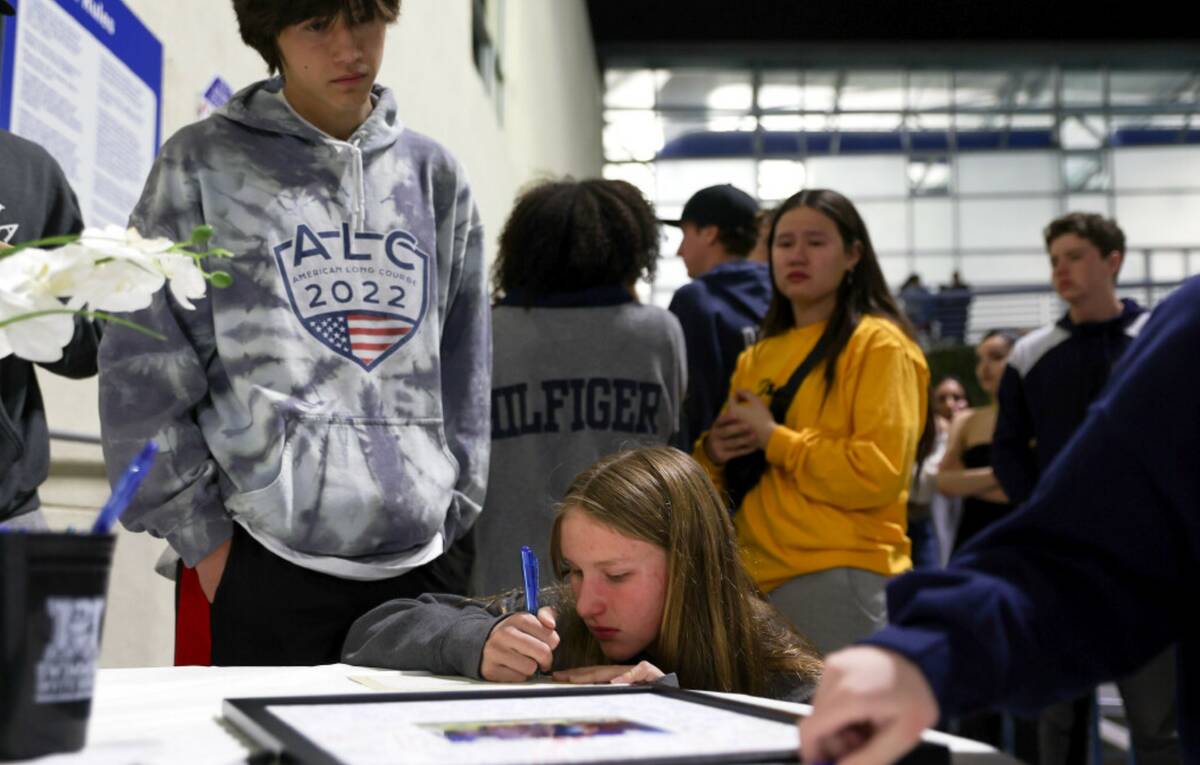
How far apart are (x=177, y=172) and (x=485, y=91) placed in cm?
461

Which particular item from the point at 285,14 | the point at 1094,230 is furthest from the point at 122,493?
the point at 1094,230

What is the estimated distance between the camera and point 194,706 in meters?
0.98

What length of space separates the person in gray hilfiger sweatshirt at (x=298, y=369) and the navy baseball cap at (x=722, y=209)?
1448 millimetres

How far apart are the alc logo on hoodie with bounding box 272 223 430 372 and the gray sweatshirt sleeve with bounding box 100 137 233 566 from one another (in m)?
0.14

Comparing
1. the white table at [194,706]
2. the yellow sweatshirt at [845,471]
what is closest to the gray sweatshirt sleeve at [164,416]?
the white table at [194,706]

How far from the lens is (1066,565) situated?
79cm

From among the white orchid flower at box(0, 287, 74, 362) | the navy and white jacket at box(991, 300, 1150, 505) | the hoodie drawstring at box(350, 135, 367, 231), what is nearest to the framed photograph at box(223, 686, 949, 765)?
the white orchid flower at box(0, 287, 74, 362)

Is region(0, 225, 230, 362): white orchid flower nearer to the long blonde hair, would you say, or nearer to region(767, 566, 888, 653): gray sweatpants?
the long blonde hair

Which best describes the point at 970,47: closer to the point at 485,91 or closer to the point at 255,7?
the point at 485,91

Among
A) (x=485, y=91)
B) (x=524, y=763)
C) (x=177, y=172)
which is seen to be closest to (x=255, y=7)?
(x=177, y=172)

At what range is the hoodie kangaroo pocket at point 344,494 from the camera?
5.49 ft

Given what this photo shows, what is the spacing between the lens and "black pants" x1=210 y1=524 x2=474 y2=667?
1.69 metres

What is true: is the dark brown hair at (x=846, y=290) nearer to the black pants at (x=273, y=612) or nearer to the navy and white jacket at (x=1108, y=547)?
the black pants at (x=273, y=612)

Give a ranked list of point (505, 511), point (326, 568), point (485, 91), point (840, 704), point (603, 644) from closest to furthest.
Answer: point (840, 704)
point (603, 644)
point (326, 568)
point (505, 511)
point (485, 91)
